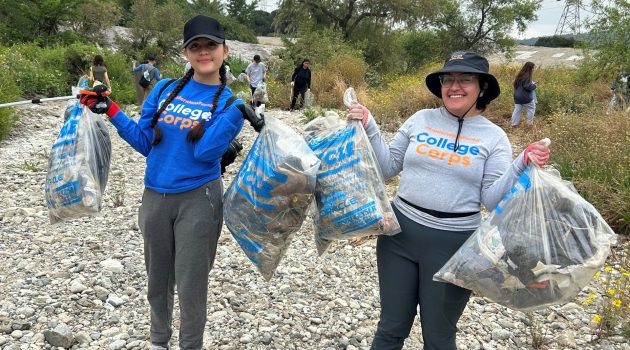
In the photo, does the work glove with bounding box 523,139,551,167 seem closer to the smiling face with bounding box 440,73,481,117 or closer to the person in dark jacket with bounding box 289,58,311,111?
the smiling face with bounding box 440,73,481,117

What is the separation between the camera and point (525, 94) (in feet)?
29.2

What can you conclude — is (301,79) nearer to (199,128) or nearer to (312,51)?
(312,51)

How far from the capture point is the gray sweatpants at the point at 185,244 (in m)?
2.07

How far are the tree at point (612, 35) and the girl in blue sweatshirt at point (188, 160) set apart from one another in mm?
10621

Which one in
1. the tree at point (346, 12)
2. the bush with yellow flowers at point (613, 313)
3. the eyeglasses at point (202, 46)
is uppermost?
the tree at point (346, 12)

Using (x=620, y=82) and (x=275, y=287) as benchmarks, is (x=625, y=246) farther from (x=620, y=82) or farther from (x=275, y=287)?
(x=620, y=82)

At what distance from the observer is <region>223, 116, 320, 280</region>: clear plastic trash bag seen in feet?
6.40

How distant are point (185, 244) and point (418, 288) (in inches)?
41.3

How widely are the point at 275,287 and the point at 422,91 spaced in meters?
8.29

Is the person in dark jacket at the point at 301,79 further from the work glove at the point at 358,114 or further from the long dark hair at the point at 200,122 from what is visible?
the work glove at the point at 358,114

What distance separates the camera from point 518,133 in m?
8.77

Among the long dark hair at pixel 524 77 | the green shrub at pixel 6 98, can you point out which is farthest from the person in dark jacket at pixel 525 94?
the green shrub at pixel 6 98

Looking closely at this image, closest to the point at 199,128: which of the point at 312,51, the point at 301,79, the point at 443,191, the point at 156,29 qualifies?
the point at 443,191

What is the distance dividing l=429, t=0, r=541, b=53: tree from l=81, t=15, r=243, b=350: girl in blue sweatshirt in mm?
25814
